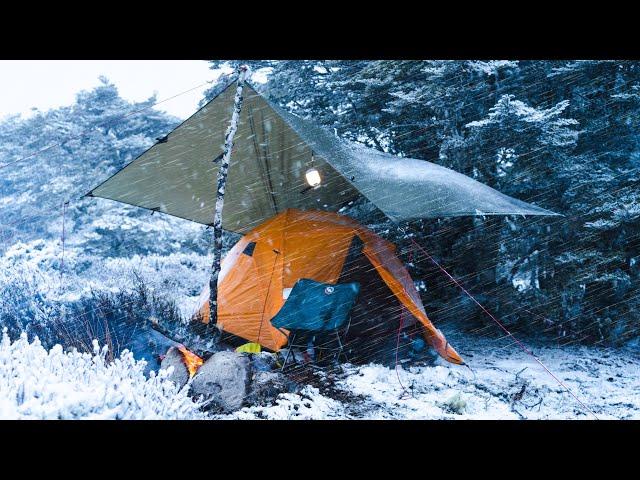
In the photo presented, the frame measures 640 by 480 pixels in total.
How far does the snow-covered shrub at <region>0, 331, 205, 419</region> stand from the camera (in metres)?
1.91

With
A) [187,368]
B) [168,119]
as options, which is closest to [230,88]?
[187,368]

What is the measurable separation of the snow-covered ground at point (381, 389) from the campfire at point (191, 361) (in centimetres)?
16

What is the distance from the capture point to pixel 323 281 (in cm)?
364

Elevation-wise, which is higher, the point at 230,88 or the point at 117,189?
the point at 230,88

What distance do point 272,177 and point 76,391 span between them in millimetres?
2770

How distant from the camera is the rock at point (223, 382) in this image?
2.52m

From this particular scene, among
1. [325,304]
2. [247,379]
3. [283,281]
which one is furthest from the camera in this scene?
[283,281]

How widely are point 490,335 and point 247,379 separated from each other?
275cm

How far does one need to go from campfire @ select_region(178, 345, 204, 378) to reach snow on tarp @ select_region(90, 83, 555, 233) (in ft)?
5.13

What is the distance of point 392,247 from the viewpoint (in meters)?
4.13

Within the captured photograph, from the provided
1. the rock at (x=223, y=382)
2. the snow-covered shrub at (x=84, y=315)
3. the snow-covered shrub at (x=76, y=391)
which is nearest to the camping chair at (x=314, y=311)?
the rock at (x=223, y=382)

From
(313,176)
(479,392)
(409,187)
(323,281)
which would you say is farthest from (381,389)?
(313,176)

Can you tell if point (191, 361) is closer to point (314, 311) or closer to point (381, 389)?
point (314, 311)

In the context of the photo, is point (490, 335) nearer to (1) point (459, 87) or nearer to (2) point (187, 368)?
(1) point (459, 87)
